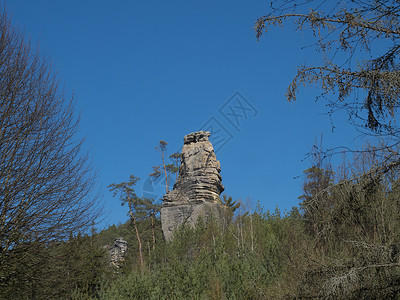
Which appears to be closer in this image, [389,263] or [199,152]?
[389,263]

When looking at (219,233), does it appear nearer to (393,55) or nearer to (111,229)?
(393,55)

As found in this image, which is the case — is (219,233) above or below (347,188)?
above

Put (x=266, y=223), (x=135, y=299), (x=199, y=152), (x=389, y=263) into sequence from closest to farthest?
(x=389, y=263), (x=135, y=299), (x=266, y=223), (x=199, y=152)

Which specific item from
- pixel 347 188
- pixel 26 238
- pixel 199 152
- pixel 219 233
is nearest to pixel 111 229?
pixel 199 152

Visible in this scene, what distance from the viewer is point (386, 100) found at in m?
4.53

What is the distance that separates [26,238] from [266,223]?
1709 centimetres

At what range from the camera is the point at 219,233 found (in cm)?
2419

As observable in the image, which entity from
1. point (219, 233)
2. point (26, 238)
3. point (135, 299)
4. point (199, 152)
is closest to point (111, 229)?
point (199, 152)

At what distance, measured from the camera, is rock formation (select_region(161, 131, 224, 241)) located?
96.3 feet

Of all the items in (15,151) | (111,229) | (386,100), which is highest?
(111,229)

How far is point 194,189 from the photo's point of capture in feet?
101

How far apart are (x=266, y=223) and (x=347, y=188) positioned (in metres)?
18.5

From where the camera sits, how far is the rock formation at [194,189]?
1156 inches

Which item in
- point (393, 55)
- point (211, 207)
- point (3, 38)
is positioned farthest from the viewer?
point (211, 207)
